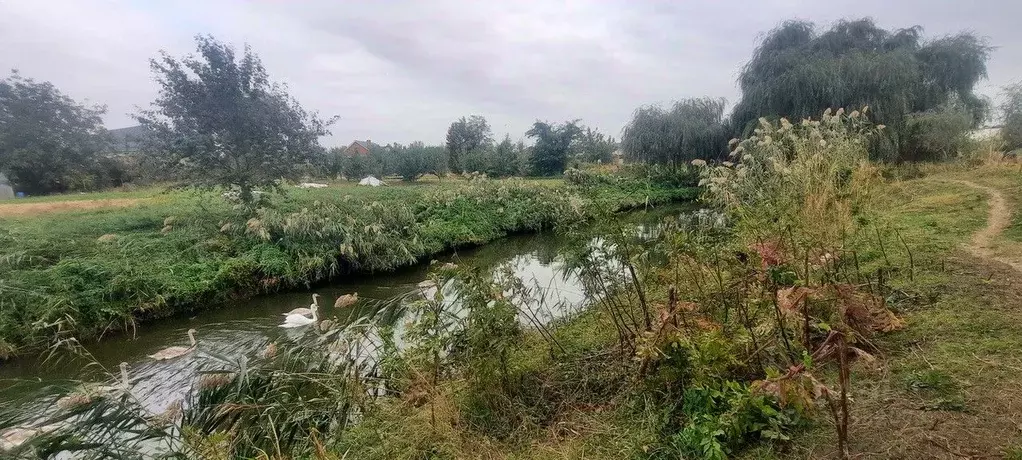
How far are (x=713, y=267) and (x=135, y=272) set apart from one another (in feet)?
28.9

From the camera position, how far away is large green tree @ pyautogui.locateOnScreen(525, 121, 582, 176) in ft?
114

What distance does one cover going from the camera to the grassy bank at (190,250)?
6.56m

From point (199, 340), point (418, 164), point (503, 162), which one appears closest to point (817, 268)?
point (199, 340)

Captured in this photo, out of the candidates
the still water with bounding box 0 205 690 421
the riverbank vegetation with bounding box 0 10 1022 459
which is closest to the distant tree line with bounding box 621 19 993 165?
the riverbank vegetation with bounding box 0 10 1022 459

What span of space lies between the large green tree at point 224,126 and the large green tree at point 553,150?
934 inches

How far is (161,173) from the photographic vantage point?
38.2 feet

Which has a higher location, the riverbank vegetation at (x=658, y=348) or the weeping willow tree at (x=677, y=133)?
the weeping willow tree at (x=677, y=133)

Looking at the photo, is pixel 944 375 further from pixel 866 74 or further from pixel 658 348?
pixel 866 74

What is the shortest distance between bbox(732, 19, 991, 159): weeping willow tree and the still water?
43.8ft

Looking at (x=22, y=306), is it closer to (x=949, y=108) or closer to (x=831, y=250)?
(x=831, y=250)

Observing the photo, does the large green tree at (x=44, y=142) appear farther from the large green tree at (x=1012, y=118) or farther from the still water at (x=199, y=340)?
the large green tree at (x=1012, y=118)

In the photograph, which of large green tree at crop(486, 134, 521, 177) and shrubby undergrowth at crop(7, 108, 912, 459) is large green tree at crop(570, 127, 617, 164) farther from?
shrubby undergrowth at crop(7, 108, 912, 459)

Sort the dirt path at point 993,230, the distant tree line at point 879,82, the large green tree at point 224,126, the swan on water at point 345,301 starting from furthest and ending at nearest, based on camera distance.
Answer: the distant tree line at point 879,82 → the large green tree at point 224,126 → the swan on water at point 345,301 → the dirt path at point 993,230

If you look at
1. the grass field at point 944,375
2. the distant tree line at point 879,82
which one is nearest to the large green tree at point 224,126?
the grass field at point 944,375
